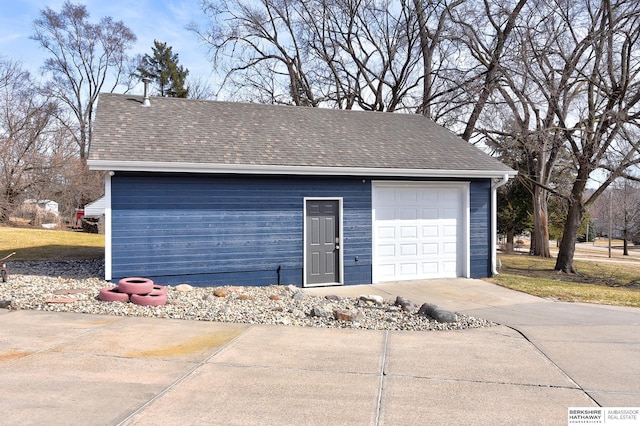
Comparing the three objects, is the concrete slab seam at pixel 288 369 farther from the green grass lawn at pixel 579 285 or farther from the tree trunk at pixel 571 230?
the tree trunk at pixel 571 230

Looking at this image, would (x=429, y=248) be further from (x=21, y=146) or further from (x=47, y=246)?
(x=21, y=146)

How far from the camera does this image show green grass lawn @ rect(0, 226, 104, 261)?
16.2 metres

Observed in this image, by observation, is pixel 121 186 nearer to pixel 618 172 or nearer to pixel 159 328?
pixel 159 328

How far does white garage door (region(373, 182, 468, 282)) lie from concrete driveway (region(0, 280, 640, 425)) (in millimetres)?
4632

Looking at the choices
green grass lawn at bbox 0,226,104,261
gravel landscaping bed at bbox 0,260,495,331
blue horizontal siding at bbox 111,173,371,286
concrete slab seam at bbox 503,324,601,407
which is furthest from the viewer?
green grass lawn at bbox 0,226,104,261

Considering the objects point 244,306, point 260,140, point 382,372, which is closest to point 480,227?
point 260,140

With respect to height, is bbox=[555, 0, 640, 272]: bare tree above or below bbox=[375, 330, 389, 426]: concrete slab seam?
above

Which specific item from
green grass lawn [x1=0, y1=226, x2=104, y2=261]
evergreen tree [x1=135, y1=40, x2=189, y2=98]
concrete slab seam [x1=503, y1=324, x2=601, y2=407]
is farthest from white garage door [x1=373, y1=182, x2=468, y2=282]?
Result: evergreen tree [x1=135, y1=40, x2=189, y2=98]

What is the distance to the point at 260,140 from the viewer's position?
11539 millimetres

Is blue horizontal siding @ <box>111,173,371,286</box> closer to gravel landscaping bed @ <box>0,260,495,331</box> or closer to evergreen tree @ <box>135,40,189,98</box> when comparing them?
gravel landscaping bed @ <box>0,260,495,331</box>

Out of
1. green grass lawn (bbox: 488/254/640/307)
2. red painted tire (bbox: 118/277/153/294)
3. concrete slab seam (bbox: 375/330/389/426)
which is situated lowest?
green grass lawn (bbox: 488/254/640/307)

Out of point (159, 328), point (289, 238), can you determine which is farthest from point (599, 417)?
point (289, 238)

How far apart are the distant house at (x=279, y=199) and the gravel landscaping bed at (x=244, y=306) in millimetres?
859

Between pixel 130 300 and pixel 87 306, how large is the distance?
0.67m
